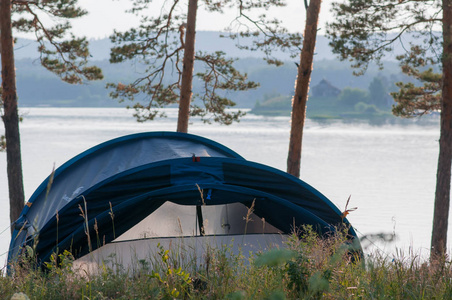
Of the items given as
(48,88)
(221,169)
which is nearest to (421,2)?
(221,169)

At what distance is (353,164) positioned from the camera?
35.0 m

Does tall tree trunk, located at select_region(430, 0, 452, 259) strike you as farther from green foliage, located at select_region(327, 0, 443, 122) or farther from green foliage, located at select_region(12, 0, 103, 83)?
green foliage, located at select_region(12, 0, 103, 83)

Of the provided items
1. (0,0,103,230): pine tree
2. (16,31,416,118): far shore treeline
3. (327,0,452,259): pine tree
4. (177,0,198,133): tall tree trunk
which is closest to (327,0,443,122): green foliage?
(327,0,452,259): pine tree

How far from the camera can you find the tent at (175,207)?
14.4ft

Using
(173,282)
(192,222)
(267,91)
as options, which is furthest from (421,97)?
(267,91)

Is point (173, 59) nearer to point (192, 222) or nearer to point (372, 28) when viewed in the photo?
point (372, 28)

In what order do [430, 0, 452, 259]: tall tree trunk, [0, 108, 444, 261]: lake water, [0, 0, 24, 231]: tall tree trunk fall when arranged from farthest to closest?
1. [0, 108, 444, 261]: lake water
2. [0, 0, 24, 231]: tall tree trunk
3. [430, 0, 452, 259]: tall tree trunk

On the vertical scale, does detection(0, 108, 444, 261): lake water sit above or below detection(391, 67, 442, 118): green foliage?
below

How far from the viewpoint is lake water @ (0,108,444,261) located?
1883cm

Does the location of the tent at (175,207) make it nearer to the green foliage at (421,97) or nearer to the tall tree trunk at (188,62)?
the tall tree trunk at (188,62)

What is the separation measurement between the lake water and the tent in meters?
1.22

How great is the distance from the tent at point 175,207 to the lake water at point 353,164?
122 cm

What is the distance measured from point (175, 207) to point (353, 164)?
31.4 metres

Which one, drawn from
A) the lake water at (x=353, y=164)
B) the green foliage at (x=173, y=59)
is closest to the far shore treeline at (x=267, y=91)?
the lake water at (x=353, y=164)
